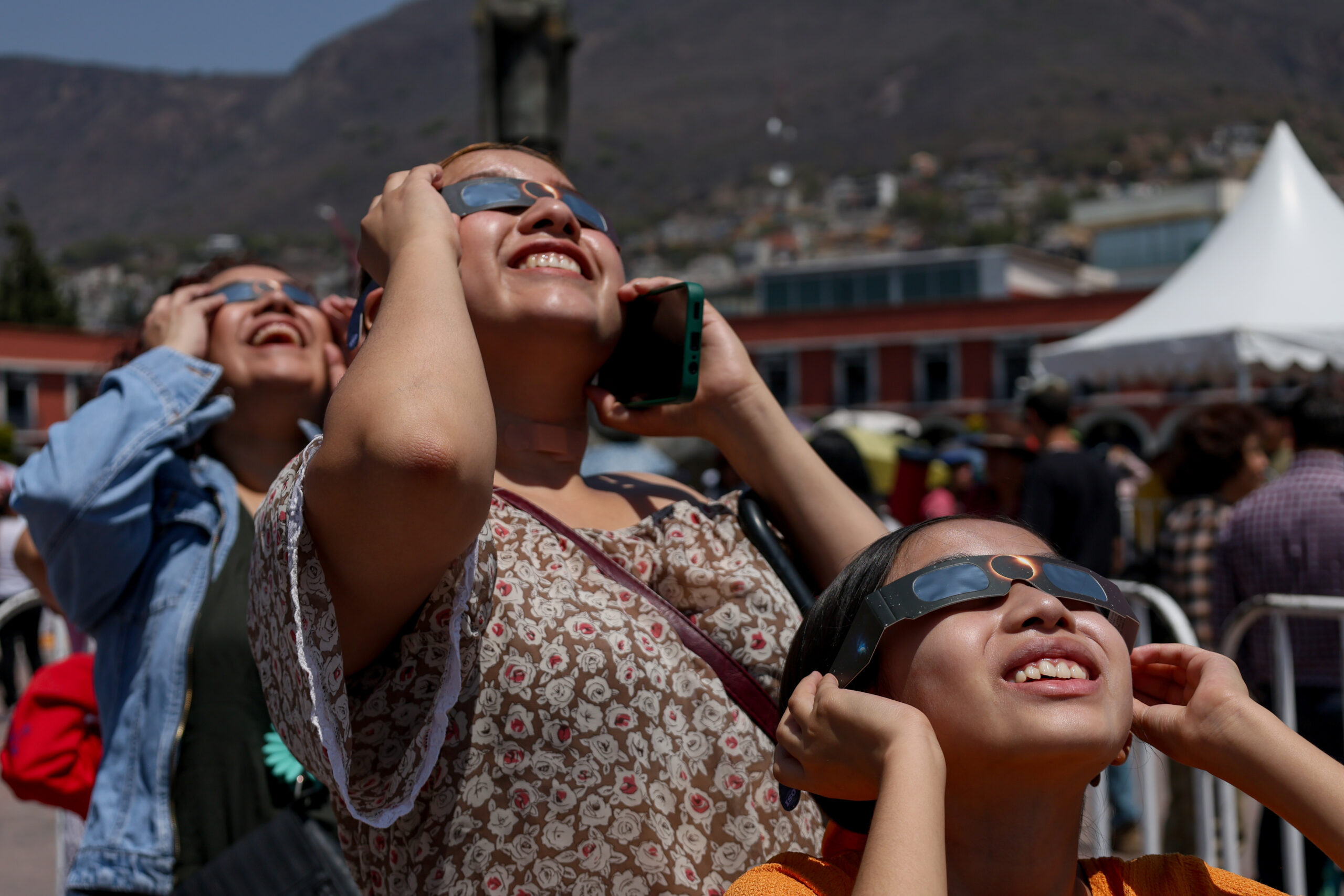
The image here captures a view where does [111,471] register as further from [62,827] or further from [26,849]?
[26,849]

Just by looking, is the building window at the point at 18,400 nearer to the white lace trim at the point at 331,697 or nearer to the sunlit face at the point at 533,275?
the sunlit face at the point at 533,275

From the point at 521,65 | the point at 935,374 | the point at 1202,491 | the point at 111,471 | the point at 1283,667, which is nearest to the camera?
the point at 111,471

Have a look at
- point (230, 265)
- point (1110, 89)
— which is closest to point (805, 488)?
point (230, 265)

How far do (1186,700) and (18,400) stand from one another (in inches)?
2164

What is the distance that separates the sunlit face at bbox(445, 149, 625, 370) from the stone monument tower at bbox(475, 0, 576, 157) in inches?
277

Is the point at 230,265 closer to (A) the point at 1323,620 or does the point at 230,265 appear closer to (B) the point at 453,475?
(B) the point at 453,475

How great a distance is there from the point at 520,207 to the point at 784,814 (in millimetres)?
972

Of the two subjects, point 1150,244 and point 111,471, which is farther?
point 1150,244

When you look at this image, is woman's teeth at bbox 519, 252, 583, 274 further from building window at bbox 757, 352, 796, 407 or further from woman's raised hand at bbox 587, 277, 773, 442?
building window at bbox 757, 352, 796, 407

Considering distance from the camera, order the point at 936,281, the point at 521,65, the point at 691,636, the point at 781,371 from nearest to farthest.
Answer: the point at 691,636
the point at 521,65
the point at 781,371
the point at 936,281

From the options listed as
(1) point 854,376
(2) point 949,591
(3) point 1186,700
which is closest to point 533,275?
(2) point 949,591

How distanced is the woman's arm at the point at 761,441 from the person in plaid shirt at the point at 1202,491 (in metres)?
3.39

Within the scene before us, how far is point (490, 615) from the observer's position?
166 cm

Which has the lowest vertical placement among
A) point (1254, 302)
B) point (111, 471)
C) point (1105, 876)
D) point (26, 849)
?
point (26, 849)
